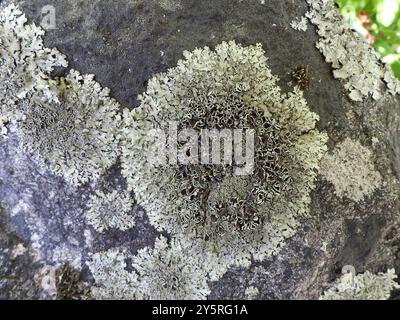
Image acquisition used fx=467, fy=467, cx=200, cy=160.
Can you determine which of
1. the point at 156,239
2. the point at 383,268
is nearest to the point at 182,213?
the point at 156,239

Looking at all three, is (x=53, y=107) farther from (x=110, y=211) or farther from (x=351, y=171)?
(x=351, y=171)

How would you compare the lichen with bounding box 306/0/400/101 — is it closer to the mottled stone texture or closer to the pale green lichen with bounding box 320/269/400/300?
the mottled stone texture

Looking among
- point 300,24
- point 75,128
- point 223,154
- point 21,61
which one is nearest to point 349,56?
point 300,24

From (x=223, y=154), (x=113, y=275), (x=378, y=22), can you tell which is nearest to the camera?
(x=223, y=154)

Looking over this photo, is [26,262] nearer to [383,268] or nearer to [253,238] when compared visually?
[253,238]

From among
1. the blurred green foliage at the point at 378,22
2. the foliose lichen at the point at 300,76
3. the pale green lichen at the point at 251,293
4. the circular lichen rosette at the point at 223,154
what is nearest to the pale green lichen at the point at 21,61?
the circular lichen rosette at the point at 223,154

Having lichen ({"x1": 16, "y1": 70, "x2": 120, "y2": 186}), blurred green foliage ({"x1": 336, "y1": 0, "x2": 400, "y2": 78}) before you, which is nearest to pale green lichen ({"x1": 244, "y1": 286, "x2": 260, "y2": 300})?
lichen ({"x1": 16, "y1": 70, "x2": 120, "y2": 186})

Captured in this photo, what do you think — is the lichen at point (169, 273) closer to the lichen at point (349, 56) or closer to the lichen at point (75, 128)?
the lichen at point (75, 128)
